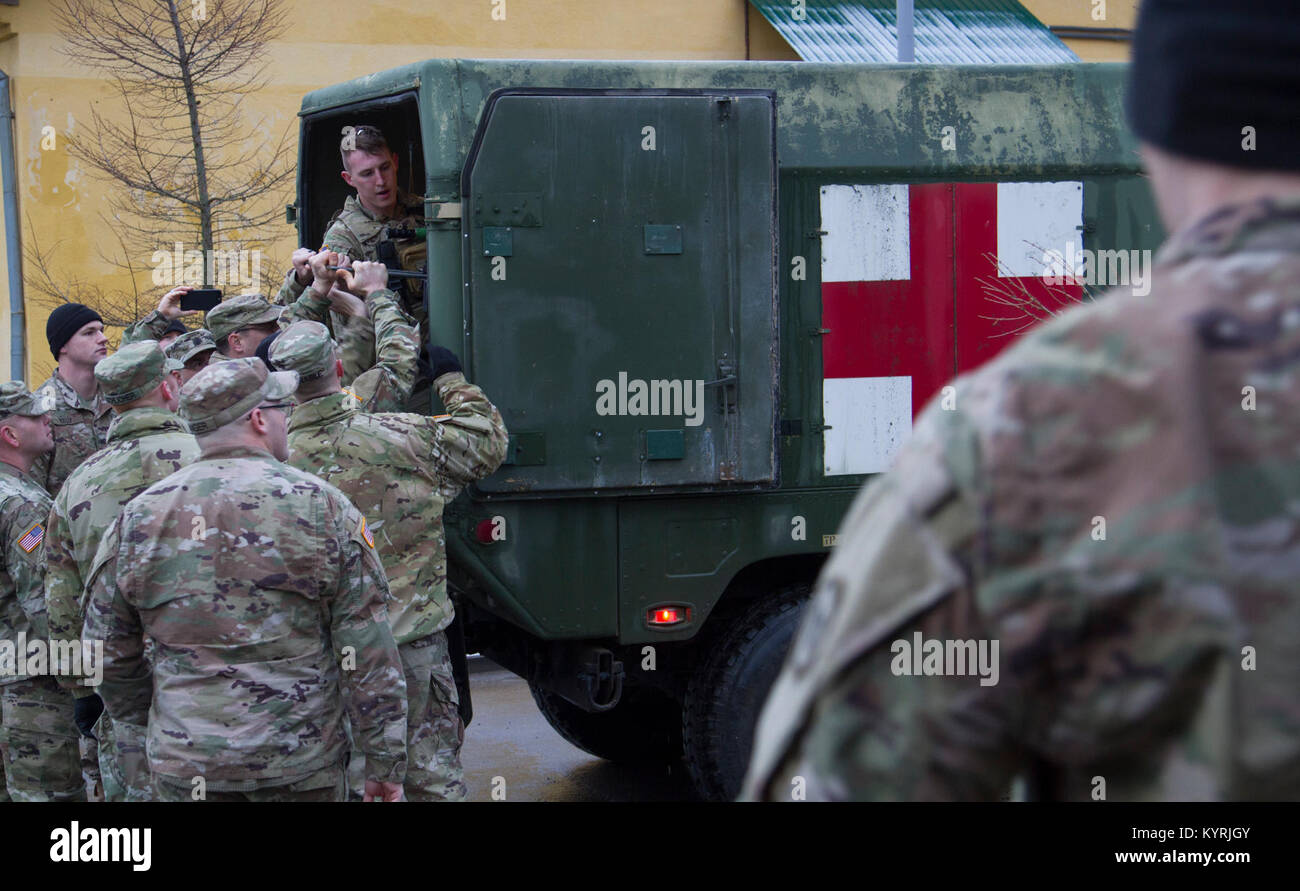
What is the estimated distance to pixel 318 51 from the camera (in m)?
12.6

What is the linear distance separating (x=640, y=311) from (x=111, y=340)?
789 cm

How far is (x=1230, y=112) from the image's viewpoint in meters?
1.03

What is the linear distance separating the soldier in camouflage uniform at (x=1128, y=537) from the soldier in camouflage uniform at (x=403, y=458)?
140 inches

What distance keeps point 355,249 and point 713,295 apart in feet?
5.31

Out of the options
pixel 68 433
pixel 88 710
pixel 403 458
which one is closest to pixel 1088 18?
pixel 68 433

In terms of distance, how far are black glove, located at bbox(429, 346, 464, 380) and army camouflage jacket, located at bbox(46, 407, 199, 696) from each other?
2.84ft

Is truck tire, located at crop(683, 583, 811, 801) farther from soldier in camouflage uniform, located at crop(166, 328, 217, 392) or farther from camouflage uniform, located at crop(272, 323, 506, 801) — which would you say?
soldier in camouflage uniform, located at crop(166, 328, 217, 392)

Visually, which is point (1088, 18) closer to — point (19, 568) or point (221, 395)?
point (19, 568)

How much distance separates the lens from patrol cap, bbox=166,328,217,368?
6453 mm

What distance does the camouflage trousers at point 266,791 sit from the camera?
3619 millimetres

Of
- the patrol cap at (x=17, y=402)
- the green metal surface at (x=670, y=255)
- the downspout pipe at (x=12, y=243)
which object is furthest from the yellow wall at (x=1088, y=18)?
the patrol cap at (x=17, y=402)

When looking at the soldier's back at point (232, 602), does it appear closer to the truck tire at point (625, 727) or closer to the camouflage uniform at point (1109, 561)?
the truck tire at point (625, 727)

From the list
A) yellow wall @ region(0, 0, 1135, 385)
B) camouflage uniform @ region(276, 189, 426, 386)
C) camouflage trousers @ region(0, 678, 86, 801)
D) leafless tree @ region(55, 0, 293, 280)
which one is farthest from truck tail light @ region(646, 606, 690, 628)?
yellow wall @ region(0, 0, 1135, 385)
